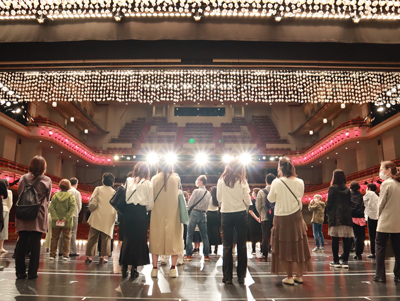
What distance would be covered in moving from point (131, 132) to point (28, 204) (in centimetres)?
2279

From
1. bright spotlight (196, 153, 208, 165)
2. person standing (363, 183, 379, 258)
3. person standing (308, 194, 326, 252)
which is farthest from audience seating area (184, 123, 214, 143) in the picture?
person standing (363, 183, 379, 258)

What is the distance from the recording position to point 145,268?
13.0ft

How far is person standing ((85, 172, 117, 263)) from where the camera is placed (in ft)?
14.4

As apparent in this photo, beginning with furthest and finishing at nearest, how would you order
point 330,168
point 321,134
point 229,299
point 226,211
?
point 321,134, point 330,168, point 226,211, point 229,299

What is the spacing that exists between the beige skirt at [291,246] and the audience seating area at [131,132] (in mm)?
22531

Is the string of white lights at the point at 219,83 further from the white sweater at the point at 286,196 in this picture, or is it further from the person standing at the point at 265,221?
the white sweater at the point at 286,196

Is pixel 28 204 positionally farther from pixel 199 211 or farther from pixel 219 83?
pixel 219 83

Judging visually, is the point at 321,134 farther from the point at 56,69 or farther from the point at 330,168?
the point at 56,69

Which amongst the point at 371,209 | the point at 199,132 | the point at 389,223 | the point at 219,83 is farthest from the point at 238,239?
the point at 199,132

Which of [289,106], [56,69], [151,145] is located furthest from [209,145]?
[56,69]

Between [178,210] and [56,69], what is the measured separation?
10.5ft

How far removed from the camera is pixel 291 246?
2.99 meters

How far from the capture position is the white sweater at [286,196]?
3.07 meters

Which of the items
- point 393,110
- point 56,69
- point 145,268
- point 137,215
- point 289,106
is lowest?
point 145,268
